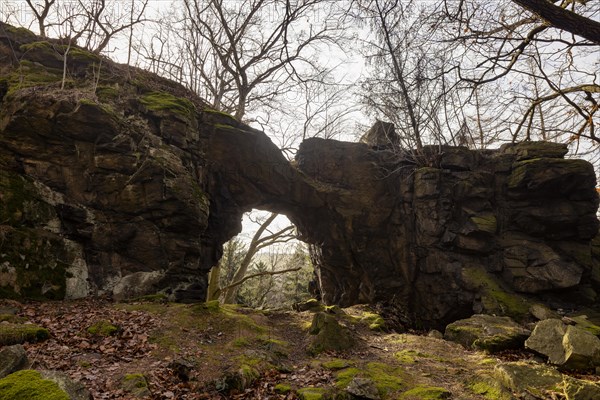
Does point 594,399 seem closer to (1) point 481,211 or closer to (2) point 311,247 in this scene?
(1) point 481,211

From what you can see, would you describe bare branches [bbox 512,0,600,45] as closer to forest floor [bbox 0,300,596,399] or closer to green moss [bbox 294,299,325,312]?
forest floor [bbox 0,300,596,399]

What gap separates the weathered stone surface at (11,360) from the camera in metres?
3.85

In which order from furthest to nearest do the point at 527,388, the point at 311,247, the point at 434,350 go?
the point at 311,247, the point at 434,350, the point at 527,388

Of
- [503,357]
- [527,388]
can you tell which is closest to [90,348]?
[527,388]

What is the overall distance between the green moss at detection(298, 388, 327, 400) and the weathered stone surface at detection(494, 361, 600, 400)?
2689mm

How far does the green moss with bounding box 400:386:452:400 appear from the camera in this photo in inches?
197

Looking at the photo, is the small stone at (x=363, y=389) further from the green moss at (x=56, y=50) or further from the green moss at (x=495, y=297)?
the green moss at (x=56, y=50)

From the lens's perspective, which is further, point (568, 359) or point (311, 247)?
point (311, 247)

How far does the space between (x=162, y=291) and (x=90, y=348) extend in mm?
4022

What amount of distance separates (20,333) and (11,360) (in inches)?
68.2

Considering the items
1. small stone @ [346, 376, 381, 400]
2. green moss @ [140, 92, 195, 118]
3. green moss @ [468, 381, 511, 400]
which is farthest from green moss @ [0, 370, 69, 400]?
green moss @ [140, 92, 195, 118]

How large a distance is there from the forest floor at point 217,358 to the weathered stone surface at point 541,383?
285mm

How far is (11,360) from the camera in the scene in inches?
156

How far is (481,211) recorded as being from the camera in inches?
566
